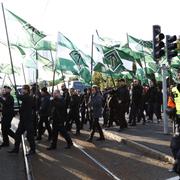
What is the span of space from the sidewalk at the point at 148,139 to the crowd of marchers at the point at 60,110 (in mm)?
574

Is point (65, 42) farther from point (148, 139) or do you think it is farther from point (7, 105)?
point (148, 139)

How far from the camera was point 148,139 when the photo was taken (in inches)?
555

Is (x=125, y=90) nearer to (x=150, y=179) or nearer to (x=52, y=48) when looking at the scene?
(x=52, y=48)

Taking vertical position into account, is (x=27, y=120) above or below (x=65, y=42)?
below

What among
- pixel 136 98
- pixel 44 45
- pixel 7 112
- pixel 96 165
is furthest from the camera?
pixel 44 45

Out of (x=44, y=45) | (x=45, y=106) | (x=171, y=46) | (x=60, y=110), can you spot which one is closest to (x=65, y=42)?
(x=44, y=45)

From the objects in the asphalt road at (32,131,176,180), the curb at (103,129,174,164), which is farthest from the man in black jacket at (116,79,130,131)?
the asphalt road at (32,131,176,180)

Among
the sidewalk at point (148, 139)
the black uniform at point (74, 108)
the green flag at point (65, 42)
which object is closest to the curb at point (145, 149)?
the sidewalk at point (148, 139)

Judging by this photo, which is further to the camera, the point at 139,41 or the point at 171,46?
the point at 139,41

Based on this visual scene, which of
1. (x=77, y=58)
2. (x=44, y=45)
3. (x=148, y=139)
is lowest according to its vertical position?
(x=148, y=139)

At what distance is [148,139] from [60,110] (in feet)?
9.62

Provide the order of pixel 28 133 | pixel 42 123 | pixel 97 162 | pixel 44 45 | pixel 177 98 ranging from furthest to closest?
pixel 44 45, pixel 42 123, pixel 28 133, pixel 97 162, pixel 177 98

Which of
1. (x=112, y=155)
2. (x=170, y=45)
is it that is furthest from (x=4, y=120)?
(x=170, y=45)

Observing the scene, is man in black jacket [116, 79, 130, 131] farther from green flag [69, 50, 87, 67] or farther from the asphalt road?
green flag [69, 50, 87, 67]
